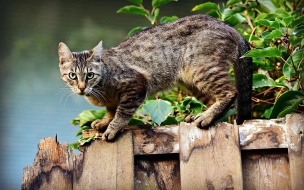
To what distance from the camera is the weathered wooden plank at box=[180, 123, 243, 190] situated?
2752 mm

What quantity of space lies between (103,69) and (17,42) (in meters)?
2.01

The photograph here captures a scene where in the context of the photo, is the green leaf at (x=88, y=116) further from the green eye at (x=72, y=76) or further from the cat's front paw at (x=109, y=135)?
the cat's front paw at (x=109, y=135)

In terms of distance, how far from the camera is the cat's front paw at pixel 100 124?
11.0 ft

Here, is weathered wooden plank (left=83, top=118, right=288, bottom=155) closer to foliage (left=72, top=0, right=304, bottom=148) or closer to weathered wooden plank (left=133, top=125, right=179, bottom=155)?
weathered wooden plank (left=133, top=125, right=179, bottom=155)

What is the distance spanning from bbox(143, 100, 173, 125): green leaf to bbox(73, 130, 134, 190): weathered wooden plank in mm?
244

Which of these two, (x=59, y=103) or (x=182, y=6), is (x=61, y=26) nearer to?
(x=59, y=103)

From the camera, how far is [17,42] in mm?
5324

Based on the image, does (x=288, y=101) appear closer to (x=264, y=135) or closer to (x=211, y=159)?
(x=264, y=135)

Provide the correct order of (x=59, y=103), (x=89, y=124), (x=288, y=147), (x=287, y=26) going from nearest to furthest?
(x=288, y=147)
(x=287, y=26)
(x=89, y=124)
(x=59, y=103)

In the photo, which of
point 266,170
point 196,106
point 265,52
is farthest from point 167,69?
point 266,170

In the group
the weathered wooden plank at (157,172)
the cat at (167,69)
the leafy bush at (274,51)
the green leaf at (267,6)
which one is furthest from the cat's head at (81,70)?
the green leaf at (267,6)

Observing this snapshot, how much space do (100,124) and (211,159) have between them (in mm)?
895

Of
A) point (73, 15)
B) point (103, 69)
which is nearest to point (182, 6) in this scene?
point (73, 15)

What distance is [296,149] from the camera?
108 inches
